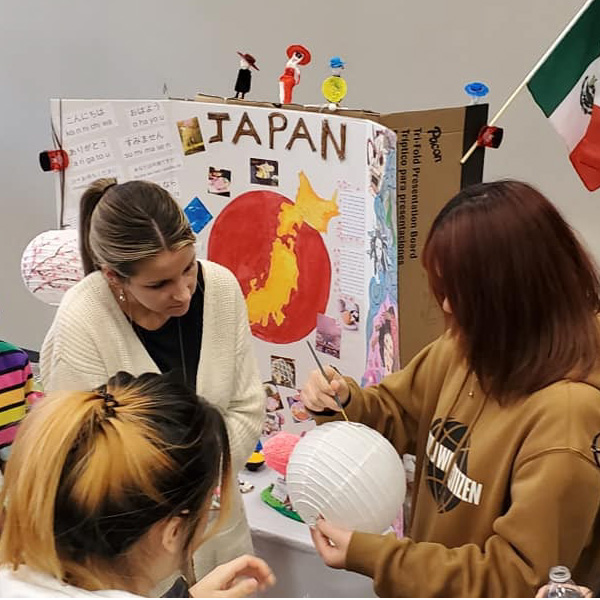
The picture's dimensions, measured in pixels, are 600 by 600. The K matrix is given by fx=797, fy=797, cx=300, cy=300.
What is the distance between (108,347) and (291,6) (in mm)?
1700

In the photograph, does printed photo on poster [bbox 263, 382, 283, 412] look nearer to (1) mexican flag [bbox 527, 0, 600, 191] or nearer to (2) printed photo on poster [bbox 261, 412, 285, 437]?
(2) printed photo on poster [bbox 261, 412, 285, 437]

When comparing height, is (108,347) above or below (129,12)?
below

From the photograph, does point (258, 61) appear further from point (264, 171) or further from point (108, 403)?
point (108, 403)

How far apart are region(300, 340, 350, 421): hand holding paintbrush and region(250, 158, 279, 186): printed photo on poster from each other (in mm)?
631

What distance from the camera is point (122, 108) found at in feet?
6.40

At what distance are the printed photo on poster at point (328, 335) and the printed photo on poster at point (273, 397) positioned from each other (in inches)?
7.5

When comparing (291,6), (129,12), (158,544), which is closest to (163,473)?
(158,544)

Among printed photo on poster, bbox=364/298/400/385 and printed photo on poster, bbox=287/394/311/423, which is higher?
printed photo on poster, bbox=364/298/400/385

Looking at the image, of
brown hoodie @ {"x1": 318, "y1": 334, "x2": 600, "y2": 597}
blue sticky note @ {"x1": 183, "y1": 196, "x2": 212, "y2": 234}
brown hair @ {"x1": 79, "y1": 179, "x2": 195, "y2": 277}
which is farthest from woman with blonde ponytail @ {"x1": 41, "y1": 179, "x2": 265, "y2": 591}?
blue sticky note @ {"x1": 183, "y1": 196, "x2": 212, "y2": 234}

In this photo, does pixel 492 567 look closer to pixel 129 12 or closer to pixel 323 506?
→ pixel 323 506

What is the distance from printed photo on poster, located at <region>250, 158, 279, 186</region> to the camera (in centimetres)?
181

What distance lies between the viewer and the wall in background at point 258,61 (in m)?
2.33

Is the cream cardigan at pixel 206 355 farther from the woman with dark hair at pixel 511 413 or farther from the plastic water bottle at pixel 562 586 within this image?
the plastic water bottle at pixel 562 586

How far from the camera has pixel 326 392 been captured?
1303 mm
